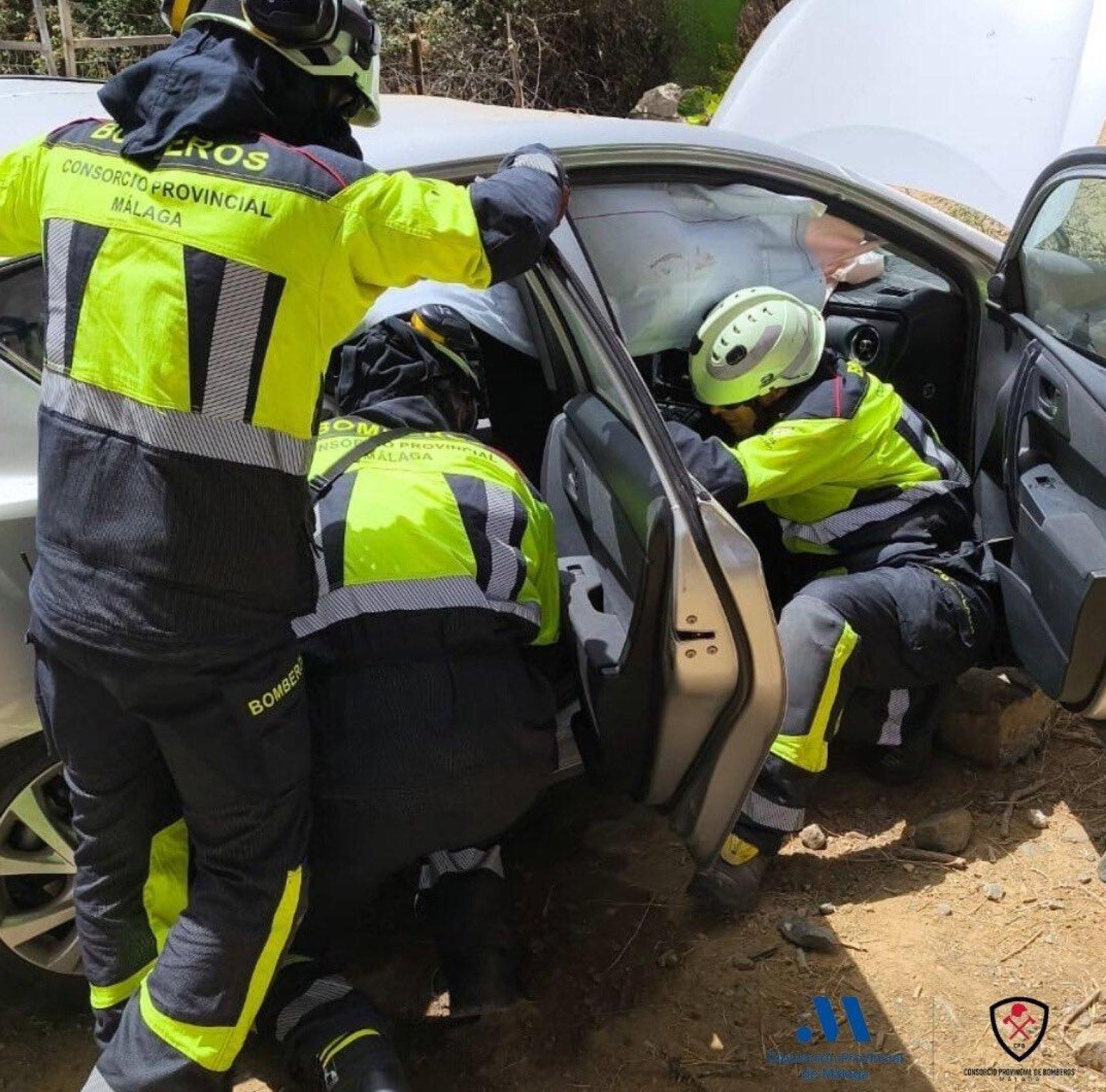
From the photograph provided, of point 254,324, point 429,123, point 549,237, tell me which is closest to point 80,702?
point 254,324

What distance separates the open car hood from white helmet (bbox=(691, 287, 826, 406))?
2.48 metres

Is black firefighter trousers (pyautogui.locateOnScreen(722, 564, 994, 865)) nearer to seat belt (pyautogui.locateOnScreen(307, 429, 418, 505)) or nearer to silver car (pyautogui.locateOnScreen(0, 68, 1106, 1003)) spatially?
silver car (pyautogui.locateOnScreen(0, 68, 1106, 1003))

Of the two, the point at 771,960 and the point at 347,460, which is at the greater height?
the point at 347,460

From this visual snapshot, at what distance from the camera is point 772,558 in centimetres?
343

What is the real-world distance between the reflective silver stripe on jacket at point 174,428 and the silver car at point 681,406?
0.38 meters

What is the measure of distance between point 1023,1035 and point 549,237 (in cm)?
187

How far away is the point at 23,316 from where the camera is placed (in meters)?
2.23

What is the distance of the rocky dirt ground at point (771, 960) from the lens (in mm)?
2389

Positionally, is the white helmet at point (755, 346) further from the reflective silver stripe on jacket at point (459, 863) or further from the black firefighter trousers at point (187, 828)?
the black firefighter trousers at point (187, 828)

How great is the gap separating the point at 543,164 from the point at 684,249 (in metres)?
1.14

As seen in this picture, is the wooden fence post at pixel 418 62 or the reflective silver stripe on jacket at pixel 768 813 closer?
the reflective silver stripe on jacket at pixel 768 813

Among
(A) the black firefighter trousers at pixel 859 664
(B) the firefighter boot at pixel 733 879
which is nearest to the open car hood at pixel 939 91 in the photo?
(A) the black firefighter trousers at pixel 859 664

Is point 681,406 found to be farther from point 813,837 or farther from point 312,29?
point 312,29

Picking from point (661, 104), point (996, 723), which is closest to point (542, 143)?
point (996, 723)
